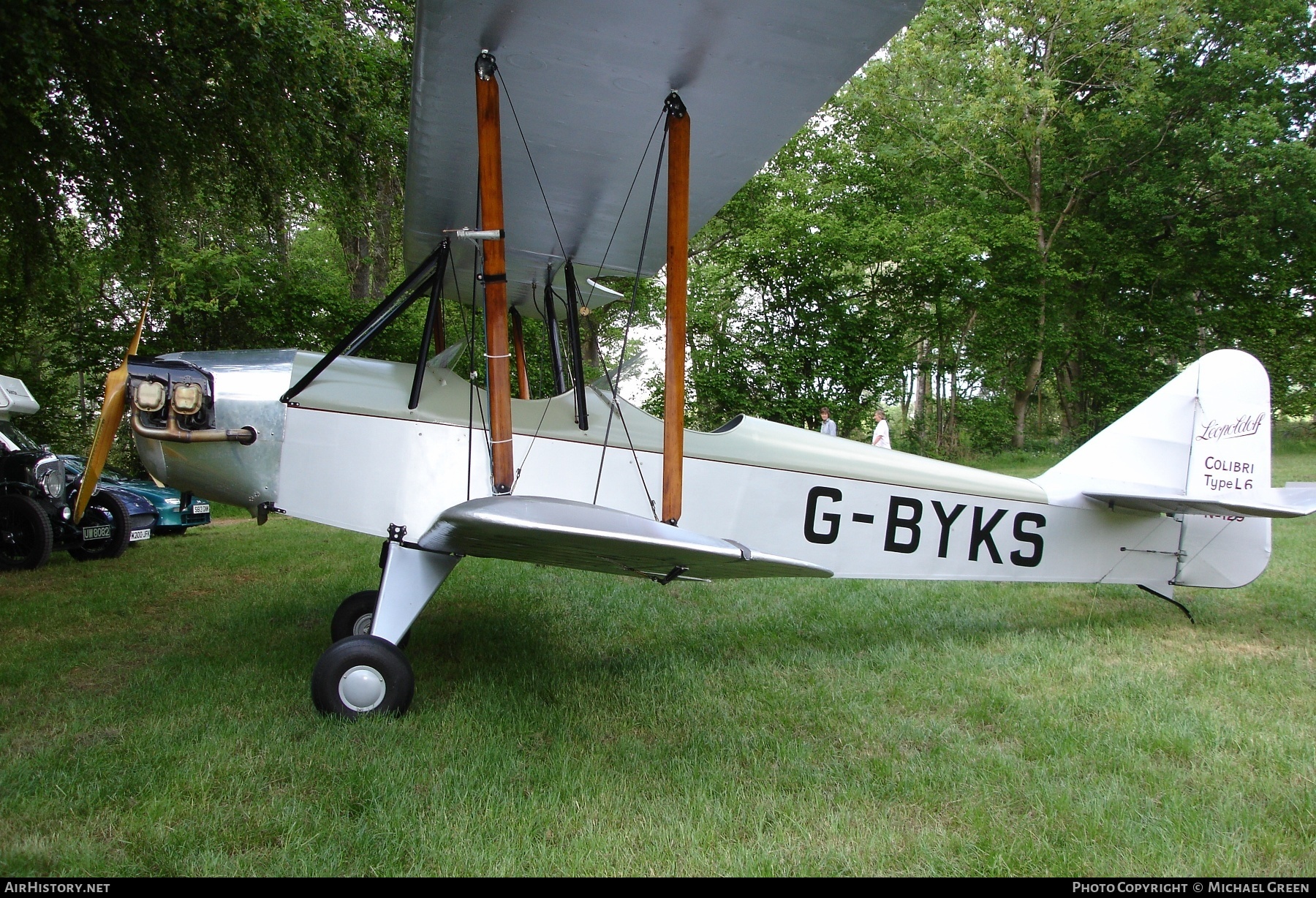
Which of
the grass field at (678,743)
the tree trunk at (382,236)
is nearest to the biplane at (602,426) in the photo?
the grass field at (678,743)

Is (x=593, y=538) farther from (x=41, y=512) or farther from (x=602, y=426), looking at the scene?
(x=41, y=512)


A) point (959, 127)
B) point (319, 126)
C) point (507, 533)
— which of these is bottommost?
point (507, 533)

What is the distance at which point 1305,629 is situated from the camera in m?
4.78

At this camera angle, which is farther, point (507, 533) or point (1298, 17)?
point (1298, 17)

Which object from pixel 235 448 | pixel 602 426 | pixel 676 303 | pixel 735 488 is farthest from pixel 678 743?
pixel 235 448

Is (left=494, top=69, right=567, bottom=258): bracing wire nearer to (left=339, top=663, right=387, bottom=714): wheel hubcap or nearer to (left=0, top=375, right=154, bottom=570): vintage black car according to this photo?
(left=339, top=663, right=387, bottom=714): wheel hubcap

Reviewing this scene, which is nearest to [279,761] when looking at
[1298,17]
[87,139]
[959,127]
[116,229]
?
[87,139]

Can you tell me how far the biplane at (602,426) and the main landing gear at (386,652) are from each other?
11 mm

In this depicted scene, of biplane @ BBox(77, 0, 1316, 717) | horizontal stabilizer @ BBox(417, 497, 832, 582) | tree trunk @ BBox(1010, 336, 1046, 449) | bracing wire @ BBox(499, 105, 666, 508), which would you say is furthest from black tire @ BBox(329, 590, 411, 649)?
tree trunk @ BBox(1010, 336, 1046, 449)

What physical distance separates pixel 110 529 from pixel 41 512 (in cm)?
72

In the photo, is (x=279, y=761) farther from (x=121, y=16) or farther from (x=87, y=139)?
(x=87, y=139)

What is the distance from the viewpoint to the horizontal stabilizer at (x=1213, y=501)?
4262mm

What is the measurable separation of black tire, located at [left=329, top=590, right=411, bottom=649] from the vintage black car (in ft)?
14.5

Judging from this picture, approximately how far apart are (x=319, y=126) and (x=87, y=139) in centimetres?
153
